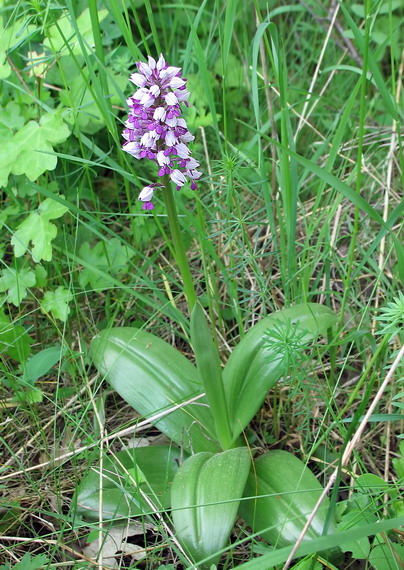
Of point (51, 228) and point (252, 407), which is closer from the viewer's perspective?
point (252, 407)

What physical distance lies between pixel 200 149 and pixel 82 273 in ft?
3.18

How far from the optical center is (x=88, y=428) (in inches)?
88.4

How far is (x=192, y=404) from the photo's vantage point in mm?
2111

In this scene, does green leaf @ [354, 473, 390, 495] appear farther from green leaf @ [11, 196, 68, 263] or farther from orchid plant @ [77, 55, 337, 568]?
green leaf @ [11, 196, 68, 263]

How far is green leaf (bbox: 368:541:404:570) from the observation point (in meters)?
1.58

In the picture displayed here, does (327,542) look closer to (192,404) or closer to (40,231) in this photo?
(192,404)

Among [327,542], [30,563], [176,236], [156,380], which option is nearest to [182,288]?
[156,380]

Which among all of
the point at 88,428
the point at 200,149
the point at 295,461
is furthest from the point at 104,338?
the point at 200,149

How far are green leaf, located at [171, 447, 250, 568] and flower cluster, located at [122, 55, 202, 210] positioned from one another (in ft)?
2.84

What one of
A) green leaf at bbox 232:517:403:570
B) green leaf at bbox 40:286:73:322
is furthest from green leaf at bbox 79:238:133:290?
green leaf at bbox 232:517:403:570

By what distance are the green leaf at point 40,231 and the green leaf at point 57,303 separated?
16 cm

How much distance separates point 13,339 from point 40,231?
425 mm

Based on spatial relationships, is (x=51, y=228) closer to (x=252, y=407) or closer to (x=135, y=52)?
(x=135, y=52)

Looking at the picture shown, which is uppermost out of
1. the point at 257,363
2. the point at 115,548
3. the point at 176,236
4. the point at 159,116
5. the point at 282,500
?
the point at 159,116
